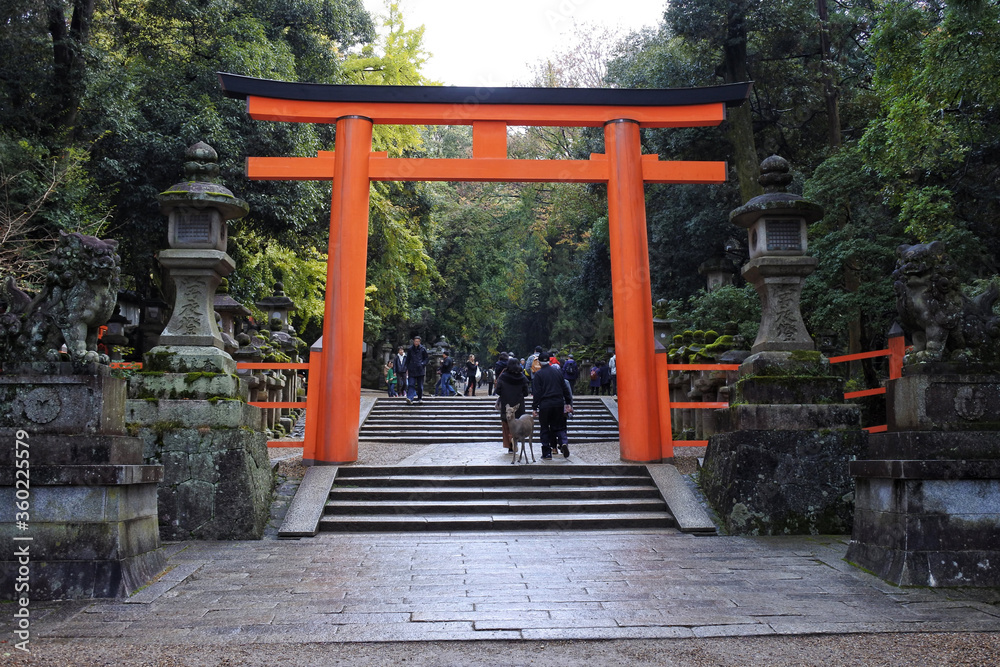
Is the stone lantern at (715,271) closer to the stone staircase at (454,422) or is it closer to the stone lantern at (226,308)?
the stone staircase at (454,422)

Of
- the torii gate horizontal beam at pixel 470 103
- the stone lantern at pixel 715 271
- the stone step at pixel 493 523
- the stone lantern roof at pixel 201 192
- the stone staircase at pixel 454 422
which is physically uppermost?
the torii gate horizontal beam at pixel 470 103

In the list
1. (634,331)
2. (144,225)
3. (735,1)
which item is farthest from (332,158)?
(735,1)

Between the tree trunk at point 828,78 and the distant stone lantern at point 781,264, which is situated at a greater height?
the tree trunk at point 828,78

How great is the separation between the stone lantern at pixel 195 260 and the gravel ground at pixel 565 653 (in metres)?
3.81

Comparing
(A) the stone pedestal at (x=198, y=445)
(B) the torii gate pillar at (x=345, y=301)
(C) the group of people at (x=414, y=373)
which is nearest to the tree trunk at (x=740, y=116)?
(C) the group of people at (x=414, y=373)

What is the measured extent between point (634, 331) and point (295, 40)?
40.2ft

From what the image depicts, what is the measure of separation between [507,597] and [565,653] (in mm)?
1026

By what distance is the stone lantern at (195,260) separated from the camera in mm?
7102

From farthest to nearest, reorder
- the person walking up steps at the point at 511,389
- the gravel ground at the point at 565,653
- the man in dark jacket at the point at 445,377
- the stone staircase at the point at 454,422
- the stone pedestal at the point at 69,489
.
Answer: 1. the man in dark jacket at the point at 445,377
2. the stone staircase at the point at 454,422
3. the person walking up steps at the point at 511,389
4. the stone pedestal at the point at 69,489
5. the gravel ground at the point at 565,653

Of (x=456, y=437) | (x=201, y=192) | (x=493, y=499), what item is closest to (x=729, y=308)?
(x=456, y=437)

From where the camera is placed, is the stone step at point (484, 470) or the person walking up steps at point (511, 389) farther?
the person walking up steps at point (511, 389)

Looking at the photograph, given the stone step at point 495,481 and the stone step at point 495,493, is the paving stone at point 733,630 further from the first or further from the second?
the stone step at point 495,481

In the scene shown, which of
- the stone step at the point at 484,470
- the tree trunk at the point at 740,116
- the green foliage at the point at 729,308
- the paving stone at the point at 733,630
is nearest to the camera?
the paving stone at the point at 733,630

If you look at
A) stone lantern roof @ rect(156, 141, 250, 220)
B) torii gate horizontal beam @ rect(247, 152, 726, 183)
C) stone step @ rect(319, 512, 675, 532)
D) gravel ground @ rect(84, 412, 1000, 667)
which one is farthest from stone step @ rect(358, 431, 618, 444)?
gravel ground @ rect(84, 412, 1000, 667)
